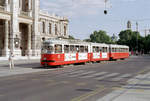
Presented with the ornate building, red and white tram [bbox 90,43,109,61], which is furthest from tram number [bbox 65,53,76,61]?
the ornate building

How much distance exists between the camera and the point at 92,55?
3538 centimetres

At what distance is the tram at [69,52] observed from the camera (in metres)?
25.7

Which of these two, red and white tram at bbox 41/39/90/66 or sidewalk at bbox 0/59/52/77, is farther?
red and white tram at bbox 41/39/90/66

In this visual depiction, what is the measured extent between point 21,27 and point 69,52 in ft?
98.2

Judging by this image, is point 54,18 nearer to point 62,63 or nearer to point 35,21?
point 35,21

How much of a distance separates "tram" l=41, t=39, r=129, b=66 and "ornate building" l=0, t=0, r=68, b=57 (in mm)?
11176

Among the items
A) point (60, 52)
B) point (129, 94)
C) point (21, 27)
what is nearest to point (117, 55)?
point (60, 52)

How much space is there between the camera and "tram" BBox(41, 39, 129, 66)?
2573cm

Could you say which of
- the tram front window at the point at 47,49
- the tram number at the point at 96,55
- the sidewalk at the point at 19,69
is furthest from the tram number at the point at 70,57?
the tram number at the point at 96,55

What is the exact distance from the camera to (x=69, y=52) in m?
28.5

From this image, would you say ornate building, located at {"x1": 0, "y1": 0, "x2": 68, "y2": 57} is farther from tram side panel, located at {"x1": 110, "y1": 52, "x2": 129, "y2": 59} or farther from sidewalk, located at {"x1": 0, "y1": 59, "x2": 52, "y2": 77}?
tram side panel, located at {"x1": 110, "y1": 52, "x2": 129, "y2": 59}

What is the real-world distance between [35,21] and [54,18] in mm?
22977

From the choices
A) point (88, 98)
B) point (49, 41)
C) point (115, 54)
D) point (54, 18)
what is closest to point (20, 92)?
point (88, 98)

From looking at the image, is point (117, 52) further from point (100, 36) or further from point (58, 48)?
point (100, 36)
